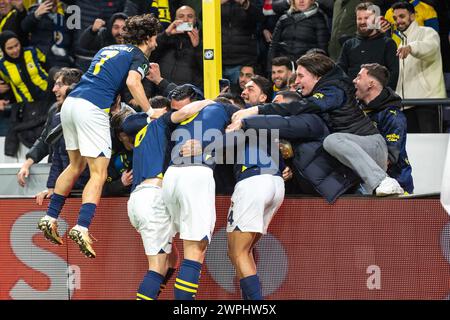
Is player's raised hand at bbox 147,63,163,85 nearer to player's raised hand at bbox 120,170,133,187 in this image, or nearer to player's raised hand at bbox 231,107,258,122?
player's raised hand at bbox 120,170,133,187

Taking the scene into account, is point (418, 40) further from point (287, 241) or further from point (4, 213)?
point (4, 213)

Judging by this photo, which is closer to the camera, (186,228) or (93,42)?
(186,228)

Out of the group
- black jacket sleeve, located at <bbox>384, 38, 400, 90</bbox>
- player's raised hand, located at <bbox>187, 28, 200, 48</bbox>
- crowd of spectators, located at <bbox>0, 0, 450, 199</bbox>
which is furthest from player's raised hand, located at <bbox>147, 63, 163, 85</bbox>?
black jacket sleeve, located at <bbox>384, 38, 400, 90</bbox>

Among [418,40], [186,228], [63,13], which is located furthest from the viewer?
[63,13]

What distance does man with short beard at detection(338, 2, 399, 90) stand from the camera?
9.36 meters

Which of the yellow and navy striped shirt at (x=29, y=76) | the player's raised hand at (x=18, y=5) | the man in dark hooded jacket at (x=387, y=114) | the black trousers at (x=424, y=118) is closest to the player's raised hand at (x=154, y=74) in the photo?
the man in dark hooded jacket at (x=387, y=114)

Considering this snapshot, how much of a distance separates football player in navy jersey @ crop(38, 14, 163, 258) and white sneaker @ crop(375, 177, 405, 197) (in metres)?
1.92

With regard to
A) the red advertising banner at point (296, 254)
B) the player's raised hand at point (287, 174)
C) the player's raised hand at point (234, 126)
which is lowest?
the red advertising banner at point (296, 254)

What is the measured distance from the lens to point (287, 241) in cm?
790

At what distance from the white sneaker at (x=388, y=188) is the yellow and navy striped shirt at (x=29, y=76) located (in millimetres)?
4953

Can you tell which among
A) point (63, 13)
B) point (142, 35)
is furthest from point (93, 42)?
point (142, 35)

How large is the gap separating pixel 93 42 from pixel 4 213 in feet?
9.35

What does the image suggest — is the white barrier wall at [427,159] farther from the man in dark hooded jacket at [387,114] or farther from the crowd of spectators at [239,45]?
the man in dark hooded jacket at [387,114]

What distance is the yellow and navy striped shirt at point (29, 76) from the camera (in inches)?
438
